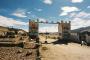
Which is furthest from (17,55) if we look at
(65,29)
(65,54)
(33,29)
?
(65,29)

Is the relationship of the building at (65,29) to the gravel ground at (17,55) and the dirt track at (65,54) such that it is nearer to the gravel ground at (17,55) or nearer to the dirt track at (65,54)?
the dirt track at (65,54)

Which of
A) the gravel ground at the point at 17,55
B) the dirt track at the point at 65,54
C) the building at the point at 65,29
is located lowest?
the dirt track at the point at 65,54

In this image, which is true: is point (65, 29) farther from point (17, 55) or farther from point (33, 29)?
point (17, 55)

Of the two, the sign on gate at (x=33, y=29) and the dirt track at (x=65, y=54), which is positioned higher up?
the sign on gate at (x=33, y=29)

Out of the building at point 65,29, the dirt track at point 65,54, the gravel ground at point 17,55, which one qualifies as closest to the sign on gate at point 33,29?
the building at point 65,29

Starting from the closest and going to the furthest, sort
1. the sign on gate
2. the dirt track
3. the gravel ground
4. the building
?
the dirt track
the gravel ground
the sign on gate
the building

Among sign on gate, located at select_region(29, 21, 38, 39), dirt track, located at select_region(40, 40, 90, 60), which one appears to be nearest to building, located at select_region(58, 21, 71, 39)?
sign on gate, located at select_region(29, 21, 38, 39)

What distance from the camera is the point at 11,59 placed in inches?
703

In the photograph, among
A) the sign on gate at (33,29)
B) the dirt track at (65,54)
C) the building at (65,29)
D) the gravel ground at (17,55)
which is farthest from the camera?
the building at (65,29)

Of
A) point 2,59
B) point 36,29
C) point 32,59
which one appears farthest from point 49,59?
point 36,29

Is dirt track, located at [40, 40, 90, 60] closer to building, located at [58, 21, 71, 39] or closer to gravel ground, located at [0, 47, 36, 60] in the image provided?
gravel ground, located at [0, 47, 36, 60]

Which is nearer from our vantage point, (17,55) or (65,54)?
(17,55)

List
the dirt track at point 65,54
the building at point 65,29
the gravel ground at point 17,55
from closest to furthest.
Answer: the dirt track at point 65,54 → the gravel ground at point 17,55 → the building at point 65,29

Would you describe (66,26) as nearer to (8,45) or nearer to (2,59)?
(8,45)
